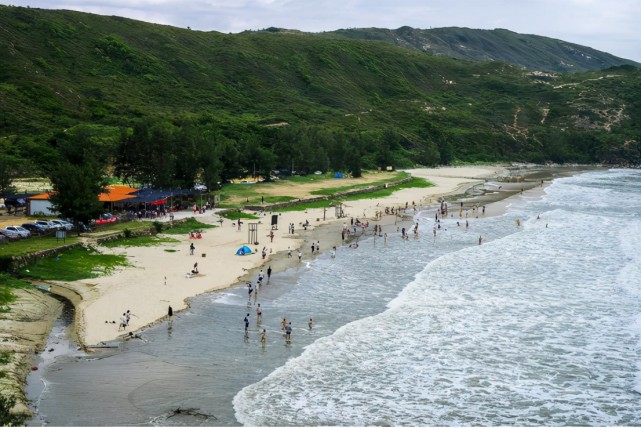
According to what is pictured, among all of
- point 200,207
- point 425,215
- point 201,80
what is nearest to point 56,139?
point 200,207

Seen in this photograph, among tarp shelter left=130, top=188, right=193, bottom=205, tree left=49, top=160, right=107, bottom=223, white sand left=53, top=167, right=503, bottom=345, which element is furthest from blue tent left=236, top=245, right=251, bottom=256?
tarp shelter left=130, top=188, right=193, bottom=205

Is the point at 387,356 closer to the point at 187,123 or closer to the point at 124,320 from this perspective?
the point at 124,320

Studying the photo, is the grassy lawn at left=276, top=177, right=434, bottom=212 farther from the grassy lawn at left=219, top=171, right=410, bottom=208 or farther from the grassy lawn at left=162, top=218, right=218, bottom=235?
the grassy lawn at left=162, top=218, right=218, bottom=235

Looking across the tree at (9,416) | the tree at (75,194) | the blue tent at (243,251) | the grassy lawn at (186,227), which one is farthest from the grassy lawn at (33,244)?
the tree at (9,416)

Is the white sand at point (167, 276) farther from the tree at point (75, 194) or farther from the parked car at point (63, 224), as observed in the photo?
the parked car at point (63, 224)

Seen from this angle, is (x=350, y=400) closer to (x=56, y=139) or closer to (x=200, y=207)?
(x=200, y=207)

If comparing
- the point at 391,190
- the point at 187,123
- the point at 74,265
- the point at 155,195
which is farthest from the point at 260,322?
the point at 391,190
